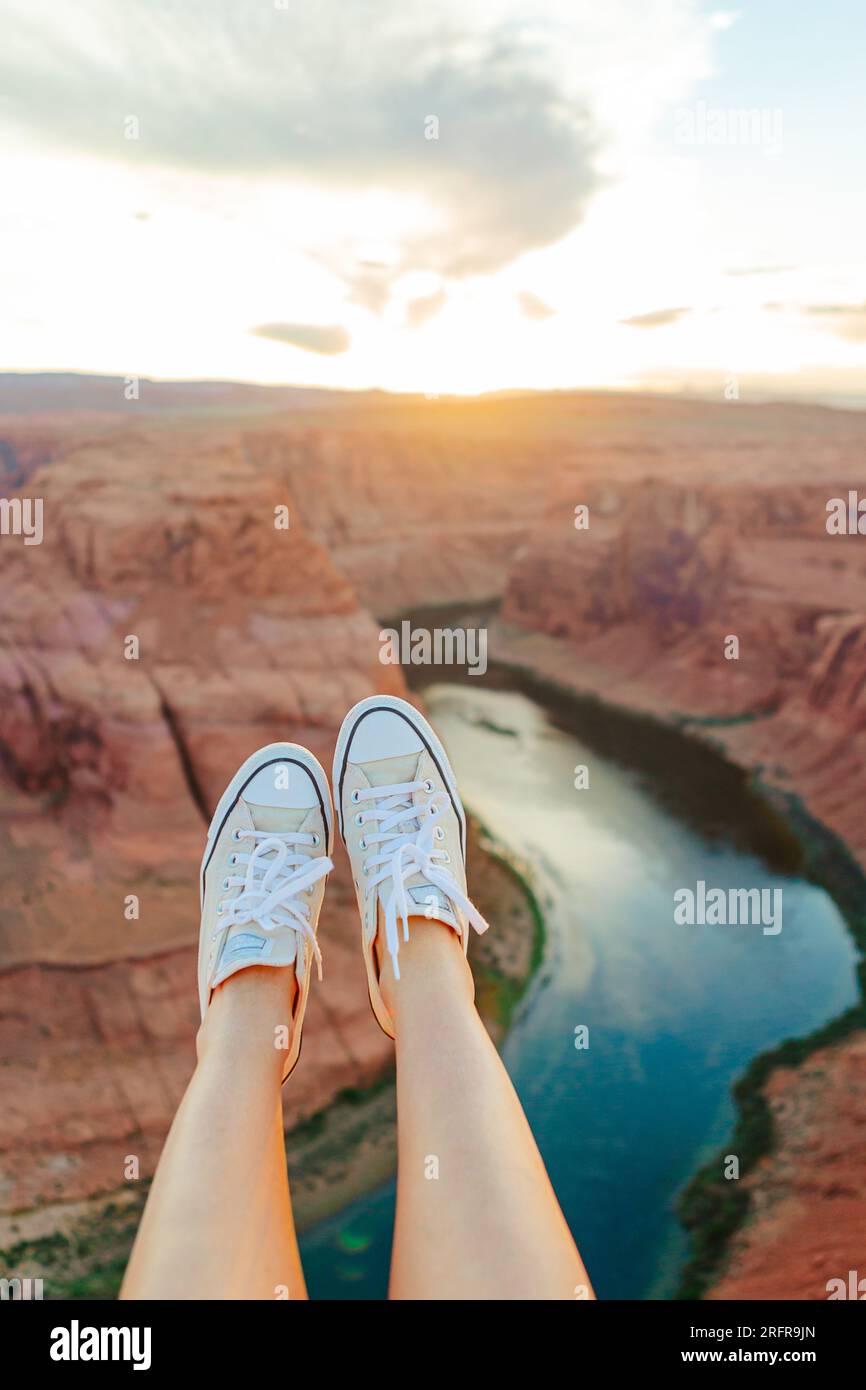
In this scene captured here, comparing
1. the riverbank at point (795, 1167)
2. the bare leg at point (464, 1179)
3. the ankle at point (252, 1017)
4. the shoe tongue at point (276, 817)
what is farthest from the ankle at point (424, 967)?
the riverbank at point (795, 1167)

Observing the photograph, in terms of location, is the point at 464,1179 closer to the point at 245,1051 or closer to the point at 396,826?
the point at 245,1051

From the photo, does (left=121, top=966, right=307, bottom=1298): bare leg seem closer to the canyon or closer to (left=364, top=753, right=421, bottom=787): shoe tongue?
(left=364, top=753, right=421, bottom=787): shoe tongue

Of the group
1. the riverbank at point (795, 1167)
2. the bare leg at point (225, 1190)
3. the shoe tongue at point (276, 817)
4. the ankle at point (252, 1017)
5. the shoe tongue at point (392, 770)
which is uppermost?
the shoe tongue at point (392, 770)

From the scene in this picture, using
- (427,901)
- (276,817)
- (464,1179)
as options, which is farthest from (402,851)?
(464,1179)

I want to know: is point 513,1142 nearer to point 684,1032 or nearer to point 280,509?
point 684,1032

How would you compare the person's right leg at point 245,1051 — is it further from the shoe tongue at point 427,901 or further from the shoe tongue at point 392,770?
the shoe tongue at point 427,901

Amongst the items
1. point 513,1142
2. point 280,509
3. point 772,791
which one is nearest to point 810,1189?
point 513,1142

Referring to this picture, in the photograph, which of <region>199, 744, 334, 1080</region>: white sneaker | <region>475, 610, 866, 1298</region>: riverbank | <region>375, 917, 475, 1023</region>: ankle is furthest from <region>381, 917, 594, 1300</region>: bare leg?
<region>475, 610, 866, 1298</region>: riverbank
